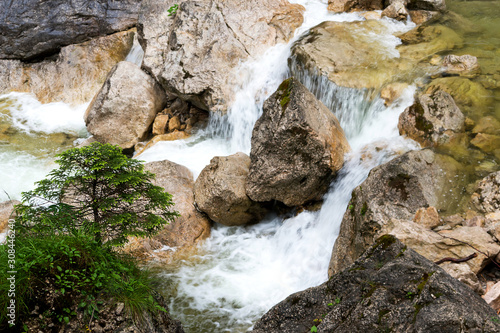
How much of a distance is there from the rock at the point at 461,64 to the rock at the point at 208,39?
17.9 ft

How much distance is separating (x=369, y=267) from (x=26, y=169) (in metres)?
11.7

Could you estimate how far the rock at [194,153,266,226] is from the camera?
30.2ft

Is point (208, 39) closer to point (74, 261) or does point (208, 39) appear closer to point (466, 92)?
point (466, 92)

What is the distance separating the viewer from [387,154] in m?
8.55

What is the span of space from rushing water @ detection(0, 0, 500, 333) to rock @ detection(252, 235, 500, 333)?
3.42 metres

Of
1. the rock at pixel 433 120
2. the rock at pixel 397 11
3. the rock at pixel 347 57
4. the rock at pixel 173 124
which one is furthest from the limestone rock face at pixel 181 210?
the rock at pixel 397 11

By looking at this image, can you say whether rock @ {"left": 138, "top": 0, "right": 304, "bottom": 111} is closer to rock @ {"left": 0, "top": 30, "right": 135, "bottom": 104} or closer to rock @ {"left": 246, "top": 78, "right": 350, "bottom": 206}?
rock @ {"left": 0, "top": 30, "right": 135, "bottom": 104}

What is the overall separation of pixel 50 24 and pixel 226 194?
13.1 m

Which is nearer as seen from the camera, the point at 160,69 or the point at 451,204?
the point at 451,204

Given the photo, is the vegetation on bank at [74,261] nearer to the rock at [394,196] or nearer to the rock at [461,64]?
the rock at [394,196]

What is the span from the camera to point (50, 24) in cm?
1697

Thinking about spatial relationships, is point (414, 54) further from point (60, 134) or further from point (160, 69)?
point (60, 134)

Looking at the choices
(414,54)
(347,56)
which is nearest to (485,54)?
(414,54)

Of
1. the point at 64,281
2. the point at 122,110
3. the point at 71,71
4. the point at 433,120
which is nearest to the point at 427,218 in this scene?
the point at 433,120
